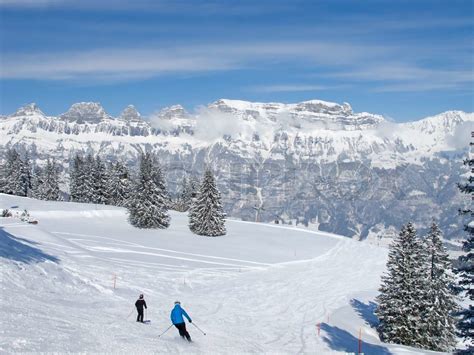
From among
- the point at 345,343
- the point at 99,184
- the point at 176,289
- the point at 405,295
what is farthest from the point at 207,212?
the point at 345,343

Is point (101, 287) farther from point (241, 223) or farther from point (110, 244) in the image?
point (241, 223)

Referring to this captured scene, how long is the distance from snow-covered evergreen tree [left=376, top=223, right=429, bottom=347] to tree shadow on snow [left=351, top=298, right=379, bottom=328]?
103 inches

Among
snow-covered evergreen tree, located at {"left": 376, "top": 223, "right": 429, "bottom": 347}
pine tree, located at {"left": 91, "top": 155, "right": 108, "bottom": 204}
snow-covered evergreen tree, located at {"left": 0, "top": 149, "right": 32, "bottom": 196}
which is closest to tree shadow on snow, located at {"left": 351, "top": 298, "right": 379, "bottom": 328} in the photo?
snow-covered evergreen tree, located at {"left": 376, "top": 223, "right": 429, "bottom": 347}

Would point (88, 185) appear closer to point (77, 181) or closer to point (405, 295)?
point (77, 181)

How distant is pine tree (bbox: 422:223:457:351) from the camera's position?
105 feet

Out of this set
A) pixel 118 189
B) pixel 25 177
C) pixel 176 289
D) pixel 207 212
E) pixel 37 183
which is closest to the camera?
pixel 176 289

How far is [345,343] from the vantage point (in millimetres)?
27672

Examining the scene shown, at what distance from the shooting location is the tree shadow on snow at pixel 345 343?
83.8 feet

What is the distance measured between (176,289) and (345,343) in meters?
13.0

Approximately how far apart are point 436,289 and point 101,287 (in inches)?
885

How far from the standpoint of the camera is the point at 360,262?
59531 millimetres

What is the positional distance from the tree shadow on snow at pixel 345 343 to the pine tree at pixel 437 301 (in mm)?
5768

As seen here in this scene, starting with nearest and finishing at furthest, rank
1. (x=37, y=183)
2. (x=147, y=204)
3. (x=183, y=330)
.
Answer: (x=183, y=330), (x=147, y=204), (x=37, y=183)

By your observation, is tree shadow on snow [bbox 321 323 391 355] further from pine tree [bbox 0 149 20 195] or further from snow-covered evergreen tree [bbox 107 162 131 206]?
pine tree [bbox 0 149 20 195]
